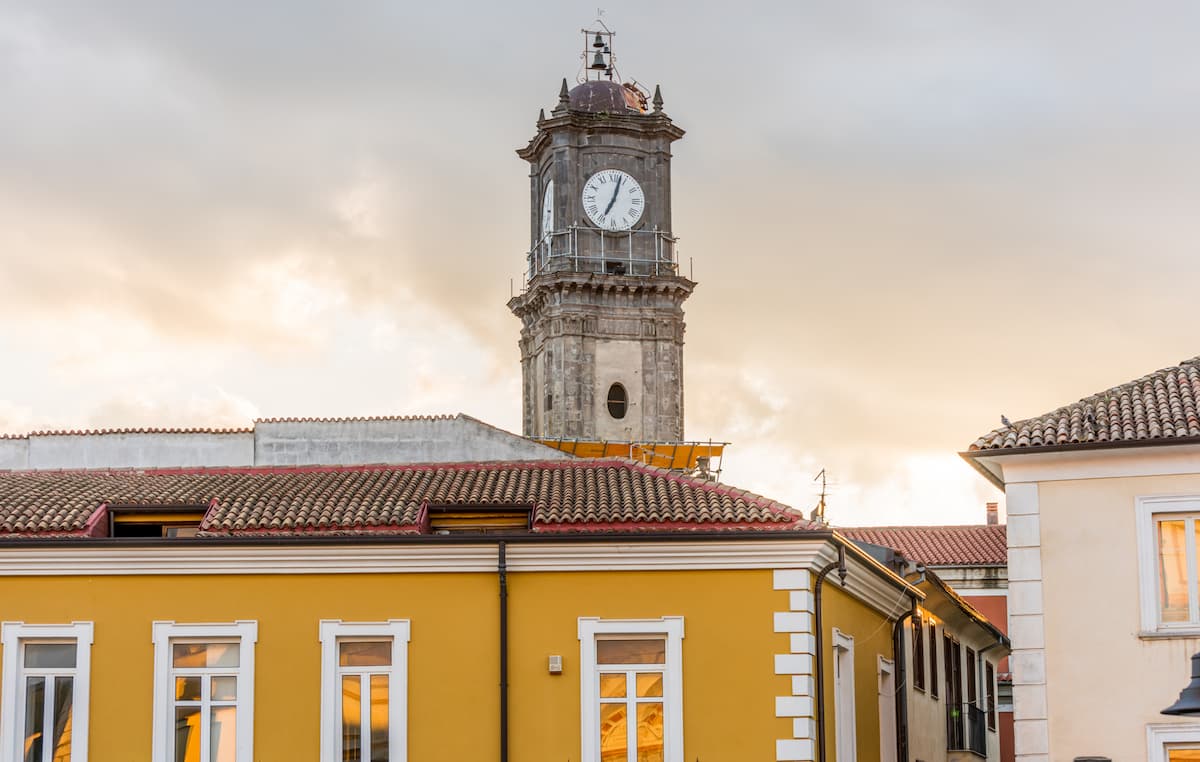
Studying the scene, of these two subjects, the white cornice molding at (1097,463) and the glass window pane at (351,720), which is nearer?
the white cornice molding at (1097,463)

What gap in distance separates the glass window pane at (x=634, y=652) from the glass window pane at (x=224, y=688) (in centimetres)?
497

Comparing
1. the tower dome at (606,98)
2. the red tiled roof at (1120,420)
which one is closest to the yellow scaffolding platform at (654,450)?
the tower dome at (606,98)

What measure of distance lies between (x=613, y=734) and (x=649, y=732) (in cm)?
48

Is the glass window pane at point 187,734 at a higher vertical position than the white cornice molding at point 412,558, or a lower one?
lower

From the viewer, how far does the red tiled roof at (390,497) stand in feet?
93.5

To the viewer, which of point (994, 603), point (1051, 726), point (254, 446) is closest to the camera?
point (1051, 726)

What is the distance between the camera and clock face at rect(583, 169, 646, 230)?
73625 mm

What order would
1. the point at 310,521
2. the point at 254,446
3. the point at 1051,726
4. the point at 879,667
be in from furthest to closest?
1. the point at 254,446
2. the point at 879,667
3. the point at 310,521
4. the point at 1051,726

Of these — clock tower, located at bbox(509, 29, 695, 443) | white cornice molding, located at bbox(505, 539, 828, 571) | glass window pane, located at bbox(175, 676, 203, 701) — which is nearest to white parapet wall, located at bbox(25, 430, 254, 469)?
glass window pane, located at bbox(175, 676, 203, 701)

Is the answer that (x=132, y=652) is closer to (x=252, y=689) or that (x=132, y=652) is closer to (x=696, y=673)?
(x=252, y=689)

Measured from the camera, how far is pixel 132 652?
28.2 metres

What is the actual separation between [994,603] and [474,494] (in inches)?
1315

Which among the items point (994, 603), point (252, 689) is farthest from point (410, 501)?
point (994, 603)

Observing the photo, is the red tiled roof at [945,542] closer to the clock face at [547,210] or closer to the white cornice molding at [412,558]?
the clock face at [547,210]
